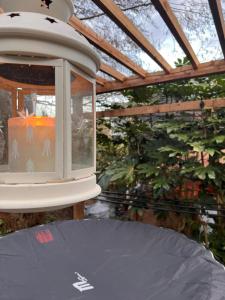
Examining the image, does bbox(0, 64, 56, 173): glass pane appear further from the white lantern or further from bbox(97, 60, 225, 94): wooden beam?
bbox(97, 60, 225, 94): wooden beam

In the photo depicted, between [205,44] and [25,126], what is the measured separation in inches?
77.3

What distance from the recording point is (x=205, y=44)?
221 cm

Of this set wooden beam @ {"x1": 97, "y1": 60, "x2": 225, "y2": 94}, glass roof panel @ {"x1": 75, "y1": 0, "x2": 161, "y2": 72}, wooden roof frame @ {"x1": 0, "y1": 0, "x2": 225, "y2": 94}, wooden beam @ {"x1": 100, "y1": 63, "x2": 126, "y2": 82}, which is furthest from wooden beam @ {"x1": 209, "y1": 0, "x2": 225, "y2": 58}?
wooden beam @ {"x1": 100, "y1": 63, "x2": 126, "y2": 82}

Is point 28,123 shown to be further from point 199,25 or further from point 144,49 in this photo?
point 199,25

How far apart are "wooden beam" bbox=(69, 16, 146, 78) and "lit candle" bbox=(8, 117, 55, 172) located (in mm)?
1050

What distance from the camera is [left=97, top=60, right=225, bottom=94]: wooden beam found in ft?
6.79

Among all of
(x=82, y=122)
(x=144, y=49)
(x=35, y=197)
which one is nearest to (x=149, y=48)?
(x=144, y=49)

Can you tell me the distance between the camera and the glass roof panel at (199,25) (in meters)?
1.70

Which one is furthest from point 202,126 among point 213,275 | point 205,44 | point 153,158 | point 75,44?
point 75,44

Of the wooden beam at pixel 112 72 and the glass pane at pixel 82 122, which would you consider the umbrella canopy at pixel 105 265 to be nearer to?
the glass pane at pixel 82 122

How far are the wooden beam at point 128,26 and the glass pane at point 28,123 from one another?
2.43 ft

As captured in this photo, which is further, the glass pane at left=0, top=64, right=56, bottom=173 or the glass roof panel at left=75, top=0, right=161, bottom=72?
the glass roof panel at left=75, top=0, right=161, bottom=72

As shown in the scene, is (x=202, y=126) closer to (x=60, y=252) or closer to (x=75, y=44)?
(x=60, y=252)

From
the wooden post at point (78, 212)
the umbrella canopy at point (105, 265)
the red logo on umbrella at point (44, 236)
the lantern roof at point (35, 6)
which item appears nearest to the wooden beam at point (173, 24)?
the lantern roof at point (35, 6)
